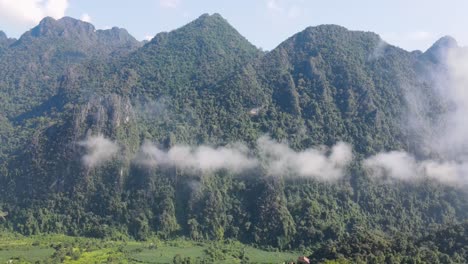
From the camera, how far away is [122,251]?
78062 mm

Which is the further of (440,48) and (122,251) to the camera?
(440,48)

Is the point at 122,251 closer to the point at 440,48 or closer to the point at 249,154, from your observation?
the point at 249,154

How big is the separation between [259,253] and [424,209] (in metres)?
32.8

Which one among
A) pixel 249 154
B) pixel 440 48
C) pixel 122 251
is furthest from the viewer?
pixel 440 48

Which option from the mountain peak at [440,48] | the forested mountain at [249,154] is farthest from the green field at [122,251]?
the mountain peak at [440,48]

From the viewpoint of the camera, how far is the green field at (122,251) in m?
72.8

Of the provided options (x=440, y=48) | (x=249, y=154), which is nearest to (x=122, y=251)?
(x=249, y=154)

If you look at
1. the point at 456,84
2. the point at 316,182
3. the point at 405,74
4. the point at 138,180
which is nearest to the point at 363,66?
the point at 405,74

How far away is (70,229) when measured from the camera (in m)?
88.1

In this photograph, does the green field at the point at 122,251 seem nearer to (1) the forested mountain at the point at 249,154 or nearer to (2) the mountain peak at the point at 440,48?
(1) the forested mountain at the point at 249,154

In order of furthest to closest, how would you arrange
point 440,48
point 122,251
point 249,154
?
point 440,48, point 249,154, point 122,251

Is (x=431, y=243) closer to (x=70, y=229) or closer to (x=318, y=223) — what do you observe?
(x=318, y=223)

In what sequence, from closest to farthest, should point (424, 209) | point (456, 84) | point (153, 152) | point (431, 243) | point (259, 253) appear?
point (431, 243) < point (259, 253) < point (424, 209) < point (153, 152) < point (456, 84)

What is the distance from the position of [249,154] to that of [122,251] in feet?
111
